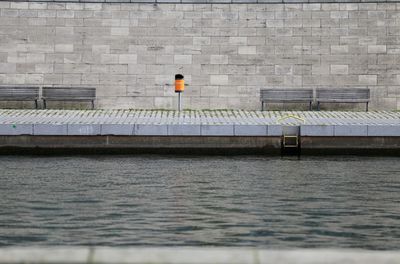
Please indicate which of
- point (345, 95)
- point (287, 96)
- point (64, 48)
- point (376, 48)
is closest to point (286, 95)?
point (287, 96)

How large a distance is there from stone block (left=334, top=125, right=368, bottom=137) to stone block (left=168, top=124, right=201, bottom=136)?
2886mm

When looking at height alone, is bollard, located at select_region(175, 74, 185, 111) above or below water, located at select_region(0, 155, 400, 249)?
above

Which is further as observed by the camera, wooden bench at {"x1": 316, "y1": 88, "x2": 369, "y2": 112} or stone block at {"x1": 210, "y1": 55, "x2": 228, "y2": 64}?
stone block at {"x1": 210, "y1": 55, "x2": 228, "y2": 64}

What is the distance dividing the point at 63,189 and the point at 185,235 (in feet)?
13.1

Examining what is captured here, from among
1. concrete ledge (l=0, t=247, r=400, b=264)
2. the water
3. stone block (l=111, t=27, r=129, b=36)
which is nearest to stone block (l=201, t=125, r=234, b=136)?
the water

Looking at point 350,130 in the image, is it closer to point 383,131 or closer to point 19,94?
point 383,131

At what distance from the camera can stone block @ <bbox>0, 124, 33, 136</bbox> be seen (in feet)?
59.0

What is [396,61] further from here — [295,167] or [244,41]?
[295,167]

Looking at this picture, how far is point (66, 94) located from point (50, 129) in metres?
7.18

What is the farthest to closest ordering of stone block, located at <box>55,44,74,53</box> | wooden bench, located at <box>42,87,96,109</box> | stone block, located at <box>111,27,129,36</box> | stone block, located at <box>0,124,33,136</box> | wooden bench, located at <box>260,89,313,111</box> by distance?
stone block, located at <box>111,27,129,36</box>
stone block, located at <box>55,44,74,53</box>
wooden bench, located at <box>260,89,313,111</box>
wooden bench, located at <box>42,87,96,109</box>
stone block, located at <box>0,124,33,136</box>

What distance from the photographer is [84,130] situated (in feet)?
59.5

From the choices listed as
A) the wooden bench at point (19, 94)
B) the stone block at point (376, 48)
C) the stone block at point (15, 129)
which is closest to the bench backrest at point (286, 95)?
the stone block at point (376, 48)

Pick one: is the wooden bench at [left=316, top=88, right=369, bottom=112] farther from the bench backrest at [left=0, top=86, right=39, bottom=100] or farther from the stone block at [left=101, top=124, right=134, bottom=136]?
the stone block at [left=101, top=124, right=134, bottom=136]

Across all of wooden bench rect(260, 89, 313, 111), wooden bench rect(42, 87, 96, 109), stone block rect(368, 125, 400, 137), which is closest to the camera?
stone block rect(368, 125, 400, 137)
